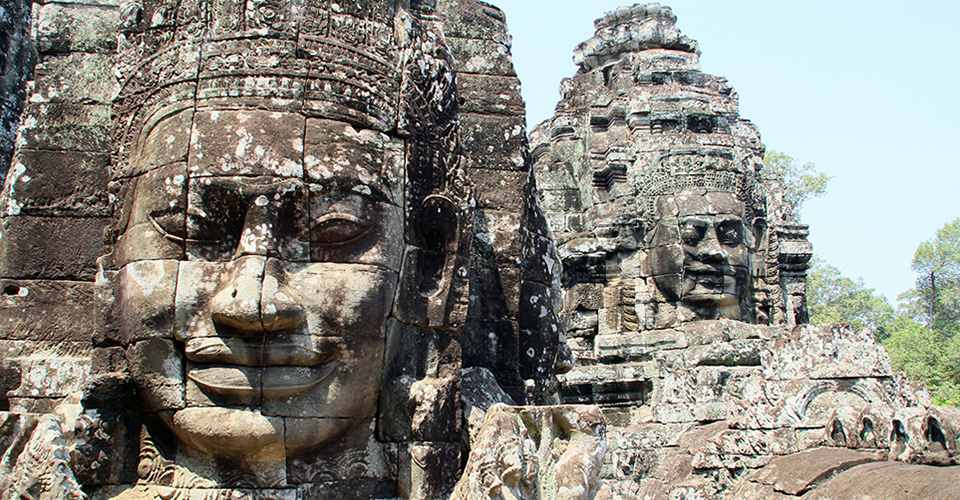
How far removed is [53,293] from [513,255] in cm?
230

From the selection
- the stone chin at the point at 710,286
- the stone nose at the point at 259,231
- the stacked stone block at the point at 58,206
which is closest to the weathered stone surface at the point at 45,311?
the stacked stone block at the point at 58,206

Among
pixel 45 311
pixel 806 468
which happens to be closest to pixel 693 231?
pixel 806 468

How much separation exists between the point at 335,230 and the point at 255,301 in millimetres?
441

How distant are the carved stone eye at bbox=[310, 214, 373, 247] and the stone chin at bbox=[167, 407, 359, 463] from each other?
717 millimetres

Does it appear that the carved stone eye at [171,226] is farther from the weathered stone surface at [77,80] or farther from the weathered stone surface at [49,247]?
the weathered stone surface at [77,80]

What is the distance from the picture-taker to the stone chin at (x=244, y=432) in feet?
10.1

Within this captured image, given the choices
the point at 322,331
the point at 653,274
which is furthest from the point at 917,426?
the point at 653,274

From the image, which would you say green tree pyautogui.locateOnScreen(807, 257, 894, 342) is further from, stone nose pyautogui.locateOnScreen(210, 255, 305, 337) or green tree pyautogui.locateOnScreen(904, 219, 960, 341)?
stone nose pyautogui.locateOnScreen(210, 255, 305, 337)

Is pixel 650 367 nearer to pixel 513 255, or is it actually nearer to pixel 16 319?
pixel 513 255

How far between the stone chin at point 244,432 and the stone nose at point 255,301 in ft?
1.07

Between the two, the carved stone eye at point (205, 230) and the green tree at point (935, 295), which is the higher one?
the green tree at point (935, 295)

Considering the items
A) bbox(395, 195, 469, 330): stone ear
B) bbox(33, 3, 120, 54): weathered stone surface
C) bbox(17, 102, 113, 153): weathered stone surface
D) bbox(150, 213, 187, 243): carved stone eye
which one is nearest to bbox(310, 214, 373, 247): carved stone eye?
bbox(395, 195, 469, 330): stone ear

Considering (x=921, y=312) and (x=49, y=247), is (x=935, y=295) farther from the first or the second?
(x=49, y=247)

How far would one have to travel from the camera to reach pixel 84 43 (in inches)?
168
